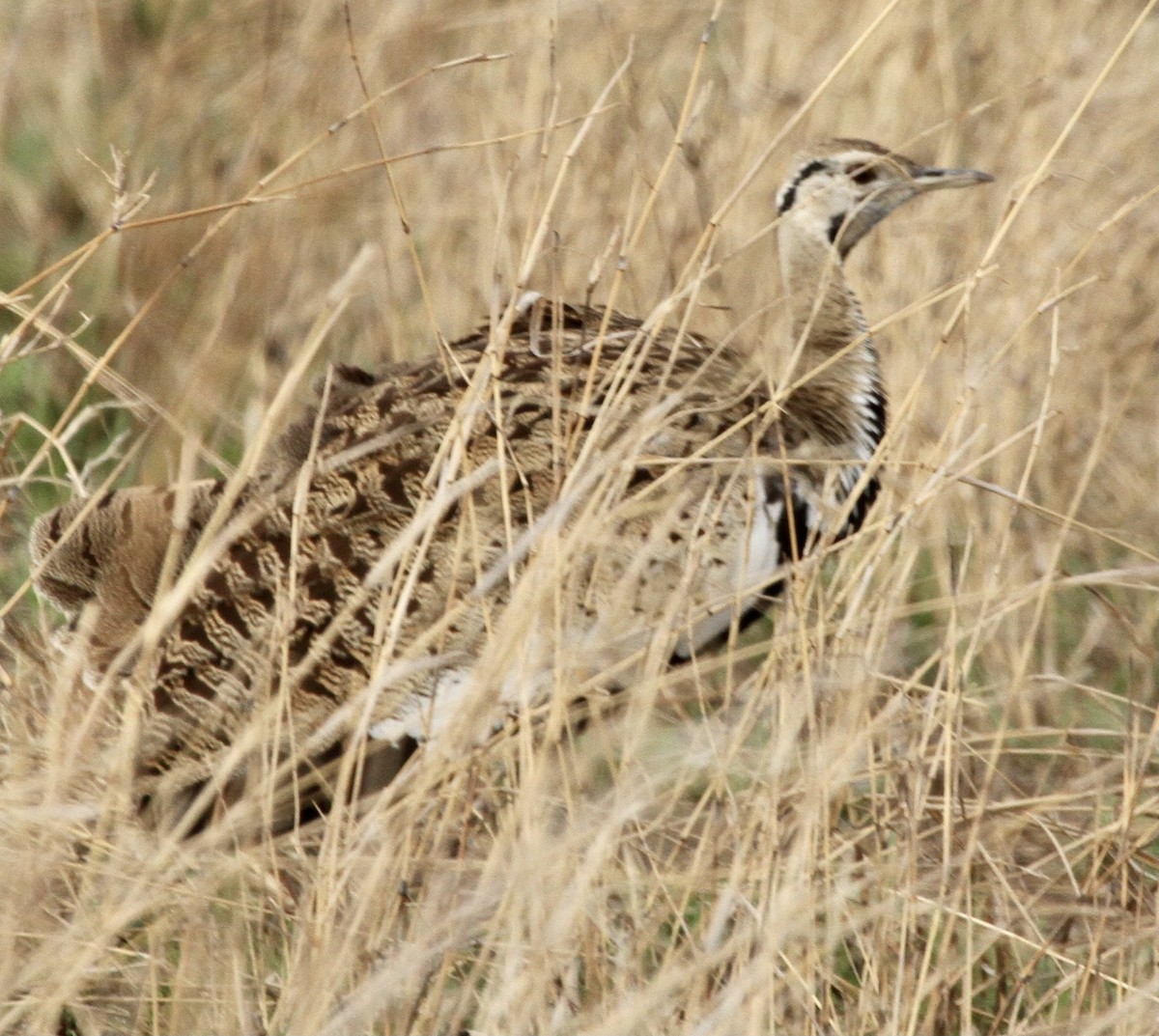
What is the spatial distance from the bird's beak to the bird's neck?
0.21 metres

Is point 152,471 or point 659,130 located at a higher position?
point 659,130

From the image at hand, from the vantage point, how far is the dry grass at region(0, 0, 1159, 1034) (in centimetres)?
219

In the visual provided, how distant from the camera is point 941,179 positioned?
3691mm

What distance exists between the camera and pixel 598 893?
7.25 ft

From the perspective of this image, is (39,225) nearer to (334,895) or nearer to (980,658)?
(980,658)

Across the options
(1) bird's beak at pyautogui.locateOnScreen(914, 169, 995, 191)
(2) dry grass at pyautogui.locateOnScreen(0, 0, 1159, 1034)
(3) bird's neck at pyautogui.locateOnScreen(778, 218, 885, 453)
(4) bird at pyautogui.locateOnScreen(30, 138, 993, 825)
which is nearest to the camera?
(2) dry grass at pyautogui.locateOnScreen(0, 0, 1159, 1034)

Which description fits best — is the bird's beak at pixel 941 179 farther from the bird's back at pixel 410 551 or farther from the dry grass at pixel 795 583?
the bird's back at pixel 410 551

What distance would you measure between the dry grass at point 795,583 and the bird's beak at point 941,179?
248 mm

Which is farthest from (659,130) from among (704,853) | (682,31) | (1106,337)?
(704,853)

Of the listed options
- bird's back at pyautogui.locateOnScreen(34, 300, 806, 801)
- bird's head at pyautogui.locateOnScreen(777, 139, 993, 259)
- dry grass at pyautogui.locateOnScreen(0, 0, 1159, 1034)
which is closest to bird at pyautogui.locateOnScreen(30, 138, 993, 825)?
bird's back at pyautogui.locateOnScreen(34, 300, 806, 801)

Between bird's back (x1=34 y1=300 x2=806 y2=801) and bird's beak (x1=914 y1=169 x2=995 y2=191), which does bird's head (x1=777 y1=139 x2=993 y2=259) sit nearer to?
bird's beak (x1=914 y1=169 x2=995 y2=191)

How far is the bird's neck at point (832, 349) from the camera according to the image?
352 centimetres

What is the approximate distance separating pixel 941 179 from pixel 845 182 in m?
0.19

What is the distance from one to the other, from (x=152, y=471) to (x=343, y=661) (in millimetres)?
1046
